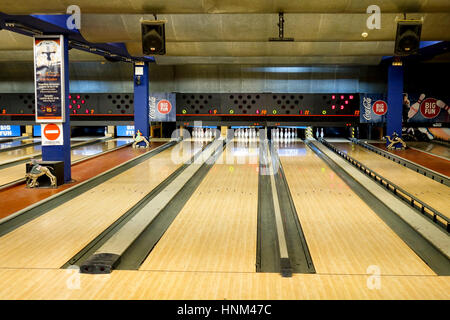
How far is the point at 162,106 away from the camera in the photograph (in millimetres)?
16438

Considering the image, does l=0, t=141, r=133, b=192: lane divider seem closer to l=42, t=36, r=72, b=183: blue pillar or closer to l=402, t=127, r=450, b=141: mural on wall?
l=42, t=36, r=72, b=183: blue pillar

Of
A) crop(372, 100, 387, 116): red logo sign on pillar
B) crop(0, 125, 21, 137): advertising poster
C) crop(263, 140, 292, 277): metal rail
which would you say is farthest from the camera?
crop(0, 125, 21, 137): advertising poster

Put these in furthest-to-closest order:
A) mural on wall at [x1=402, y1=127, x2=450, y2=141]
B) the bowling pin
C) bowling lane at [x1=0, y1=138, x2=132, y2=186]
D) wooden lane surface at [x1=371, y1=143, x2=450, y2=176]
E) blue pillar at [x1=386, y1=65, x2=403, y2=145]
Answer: the bowling pin, mural on wall at [x1=402, y1=127, x2=450, y2=141], blue pillar at [x1=386, y1=65, x2=403, y2=145], wooden lane surface at [x1=371, y1=143, x2=450, y2=176], bowling lane at [x1=0, y1=138, x2=132, y2=186]

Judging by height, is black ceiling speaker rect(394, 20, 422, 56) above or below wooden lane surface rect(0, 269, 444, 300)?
above

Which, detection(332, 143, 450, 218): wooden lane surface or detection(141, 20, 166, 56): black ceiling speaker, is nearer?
detection(141, 20, 166, 56): black ceiling speaker

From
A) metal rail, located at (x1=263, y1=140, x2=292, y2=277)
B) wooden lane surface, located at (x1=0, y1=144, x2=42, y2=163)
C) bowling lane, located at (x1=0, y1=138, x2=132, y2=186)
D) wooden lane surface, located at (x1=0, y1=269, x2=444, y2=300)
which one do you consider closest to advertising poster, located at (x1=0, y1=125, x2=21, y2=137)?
bowling lane, located at (x1=0, y1=138, x2=132, y2=186)

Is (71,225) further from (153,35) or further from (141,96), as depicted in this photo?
(141,96)

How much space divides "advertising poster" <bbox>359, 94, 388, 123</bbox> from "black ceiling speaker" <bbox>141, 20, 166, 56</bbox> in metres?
11.6

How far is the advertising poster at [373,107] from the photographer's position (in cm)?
1605

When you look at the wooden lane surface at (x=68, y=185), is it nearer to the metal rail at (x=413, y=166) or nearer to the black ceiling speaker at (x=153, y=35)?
the black ceiling speaker at (x=153, y=35)

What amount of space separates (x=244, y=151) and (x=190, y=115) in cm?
427

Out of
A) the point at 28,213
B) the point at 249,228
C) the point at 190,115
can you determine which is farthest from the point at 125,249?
the point at 190,115

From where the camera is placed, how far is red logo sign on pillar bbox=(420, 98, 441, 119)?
52.1 feet

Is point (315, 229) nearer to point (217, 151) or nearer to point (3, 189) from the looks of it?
point (3, 189)
